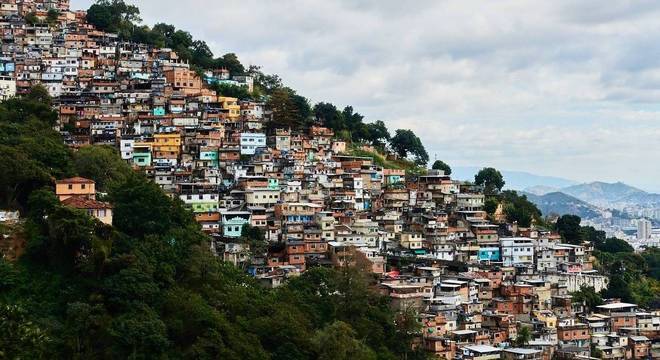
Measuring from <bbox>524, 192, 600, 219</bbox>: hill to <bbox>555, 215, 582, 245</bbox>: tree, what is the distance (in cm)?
9228

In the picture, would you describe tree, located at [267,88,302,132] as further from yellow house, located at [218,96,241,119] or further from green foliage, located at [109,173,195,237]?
green foliage, located at [109,173,195,237]

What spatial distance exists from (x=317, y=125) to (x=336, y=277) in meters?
20.9

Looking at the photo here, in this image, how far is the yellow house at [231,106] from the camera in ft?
142

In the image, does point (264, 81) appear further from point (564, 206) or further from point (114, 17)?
point (564, 206)

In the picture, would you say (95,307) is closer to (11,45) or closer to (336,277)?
(336,277)

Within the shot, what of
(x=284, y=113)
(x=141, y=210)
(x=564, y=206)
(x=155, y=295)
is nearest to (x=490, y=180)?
(x=284, y=113)

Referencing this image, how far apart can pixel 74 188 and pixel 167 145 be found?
1128 centimetres

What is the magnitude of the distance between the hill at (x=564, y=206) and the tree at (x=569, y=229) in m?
92.3

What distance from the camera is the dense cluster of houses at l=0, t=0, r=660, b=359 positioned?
29.9 meters

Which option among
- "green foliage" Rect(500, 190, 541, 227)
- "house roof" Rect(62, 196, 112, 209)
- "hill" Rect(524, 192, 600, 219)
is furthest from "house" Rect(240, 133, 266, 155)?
"hill" Rect(524, 192, 600, 219)

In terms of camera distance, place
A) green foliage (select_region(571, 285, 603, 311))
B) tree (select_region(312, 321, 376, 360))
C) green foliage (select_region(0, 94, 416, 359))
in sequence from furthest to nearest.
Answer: green foliage (select_region(571, 285, 603, 311)) → tree (select_region(312, 321, 376, 360)) → green foliage (select_region(0, 94, 416, 359))

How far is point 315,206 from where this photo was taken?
34.3 meters

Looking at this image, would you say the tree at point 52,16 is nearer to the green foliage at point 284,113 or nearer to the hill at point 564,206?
the green foliage at point 284,113

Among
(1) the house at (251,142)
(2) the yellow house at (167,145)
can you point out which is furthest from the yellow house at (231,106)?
(2) the yellow house at (167,145)
